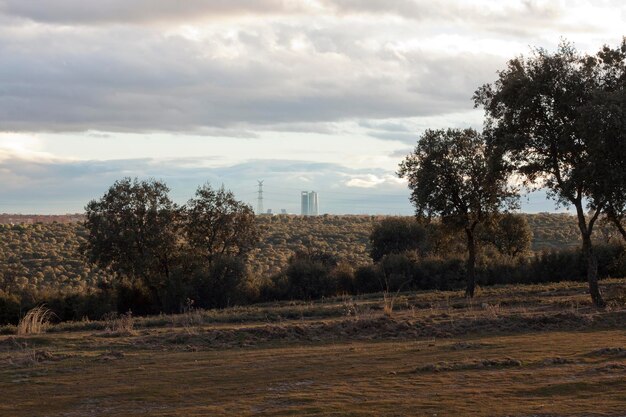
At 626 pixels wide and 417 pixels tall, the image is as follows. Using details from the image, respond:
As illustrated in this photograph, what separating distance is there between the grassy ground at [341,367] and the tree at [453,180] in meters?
9.37

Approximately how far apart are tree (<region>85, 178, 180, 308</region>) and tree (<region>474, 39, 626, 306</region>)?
81.9 ft

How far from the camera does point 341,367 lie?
2002cm

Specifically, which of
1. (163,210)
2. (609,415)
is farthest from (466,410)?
(163,210)

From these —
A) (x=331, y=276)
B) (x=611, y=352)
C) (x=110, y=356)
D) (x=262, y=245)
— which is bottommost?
(x=110, y=356)

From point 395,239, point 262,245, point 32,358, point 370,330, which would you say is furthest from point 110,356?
point 262,245

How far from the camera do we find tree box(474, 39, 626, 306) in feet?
105

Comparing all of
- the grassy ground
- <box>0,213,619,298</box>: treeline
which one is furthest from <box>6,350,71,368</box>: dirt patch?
<box>0,213,619,298</box>: treeline

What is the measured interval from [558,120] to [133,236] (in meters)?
28.0

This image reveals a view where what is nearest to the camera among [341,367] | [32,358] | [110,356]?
[341,367]

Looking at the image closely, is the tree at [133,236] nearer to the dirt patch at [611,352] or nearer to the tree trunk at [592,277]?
the tree trunk at [592,277]

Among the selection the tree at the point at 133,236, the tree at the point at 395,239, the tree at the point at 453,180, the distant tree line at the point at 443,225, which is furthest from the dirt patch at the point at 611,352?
the tree at the point at 395,239

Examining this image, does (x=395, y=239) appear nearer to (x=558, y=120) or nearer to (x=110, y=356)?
(x=558, y=120)

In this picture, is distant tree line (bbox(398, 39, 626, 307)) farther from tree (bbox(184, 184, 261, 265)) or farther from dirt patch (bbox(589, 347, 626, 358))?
tree (bbox(184, 184, 261, 265))

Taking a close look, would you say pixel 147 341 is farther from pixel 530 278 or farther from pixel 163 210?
pixel 530 278
